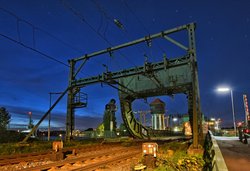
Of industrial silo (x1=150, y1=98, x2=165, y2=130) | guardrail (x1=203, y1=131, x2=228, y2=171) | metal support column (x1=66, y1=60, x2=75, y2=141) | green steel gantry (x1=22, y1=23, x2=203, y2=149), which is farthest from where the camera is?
industrial silo (x1=150, y1=98, x2=165, y2=130)

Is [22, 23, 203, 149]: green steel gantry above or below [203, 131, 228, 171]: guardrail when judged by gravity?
above

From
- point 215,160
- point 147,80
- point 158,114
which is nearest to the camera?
point 215,160

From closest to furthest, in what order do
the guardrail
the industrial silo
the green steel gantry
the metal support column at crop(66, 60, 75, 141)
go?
the guardrail < the green steel gantry < the metal support column at crop(66, 60, 75, 141) < the industrial silo

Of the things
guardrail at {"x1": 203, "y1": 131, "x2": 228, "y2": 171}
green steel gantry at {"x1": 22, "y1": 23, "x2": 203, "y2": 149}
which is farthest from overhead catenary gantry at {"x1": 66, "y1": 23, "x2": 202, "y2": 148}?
guardrail at {"x1": 203, "y1": 131, "x2": 228, "y2": 171}

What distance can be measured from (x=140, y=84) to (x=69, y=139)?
940 cm

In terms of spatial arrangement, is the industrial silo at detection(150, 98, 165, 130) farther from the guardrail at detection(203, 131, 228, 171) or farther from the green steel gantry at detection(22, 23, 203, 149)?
the guardrail at detection(203, 131, 228, 171)

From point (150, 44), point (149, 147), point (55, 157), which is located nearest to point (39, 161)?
point (55, 157)

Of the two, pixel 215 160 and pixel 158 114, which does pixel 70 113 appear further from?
pixel 158 114

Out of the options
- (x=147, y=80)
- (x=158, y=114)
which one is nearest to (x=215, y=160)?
(x=147, y=80)

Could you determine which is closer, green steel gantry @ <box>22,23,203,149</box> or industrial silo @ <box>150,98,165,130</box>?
green steel gantry @ <box>22,23,203,149</box>

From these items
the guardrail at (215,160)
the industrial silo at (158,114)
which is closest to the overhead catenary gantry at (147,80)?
the guardrail at (215,160)

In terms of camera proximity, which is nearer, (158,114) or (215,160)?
(215,160)

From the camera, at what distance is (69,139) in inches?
910

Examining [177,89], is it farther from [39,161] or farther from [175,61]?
[39,161]
